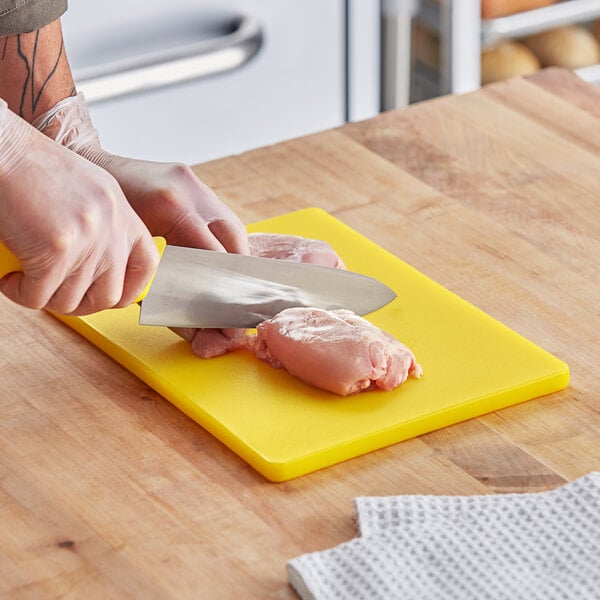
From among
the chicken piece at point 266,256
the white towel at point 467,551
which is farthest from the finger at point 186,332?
the white towel at point 467,551

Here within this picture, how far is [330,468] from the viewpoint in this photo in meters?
1.22

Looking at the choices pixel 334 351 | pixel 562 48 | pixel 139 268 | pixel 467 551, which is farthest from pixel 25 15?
pixel 562 48

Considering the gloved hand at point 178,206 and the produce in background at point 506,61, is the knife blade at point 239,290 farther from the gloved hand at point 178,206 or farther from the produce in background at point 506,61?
the produce in background at point 506,61

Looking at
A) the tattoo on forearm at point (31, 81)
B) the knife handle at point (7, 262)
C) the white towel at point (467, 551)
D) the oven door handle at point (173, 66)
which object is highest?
the tattoo on forearm at point (31, 81)

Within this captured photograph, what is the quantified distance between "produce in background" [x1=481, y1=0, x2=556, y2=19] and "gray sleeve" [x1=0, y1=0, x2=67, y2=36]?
162 centimetres

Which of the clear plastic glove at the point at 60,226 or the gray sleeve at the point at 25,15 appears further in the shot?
the gray sleeve at the point at 25,15

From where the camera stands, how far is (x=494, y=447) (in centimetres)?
124

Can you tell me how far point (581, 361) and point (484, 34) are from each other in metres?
1.80

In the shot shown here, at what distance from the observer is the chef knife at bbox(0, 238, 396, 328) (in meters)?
1.36

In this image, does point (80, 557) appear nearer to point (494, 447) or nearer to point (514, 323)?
point (494, 447)

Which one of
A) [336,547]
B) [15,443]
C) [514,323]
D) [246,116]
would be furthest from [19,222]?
[246,116]

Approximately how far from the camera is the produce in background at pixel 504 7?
2.98m

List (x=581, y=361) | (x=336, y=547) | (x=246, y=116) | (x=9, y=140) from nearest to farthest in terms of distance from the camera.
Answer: (x=336, y=547)
(x=9, y=140)
(x=581, y=361)
(x=246, y=116)

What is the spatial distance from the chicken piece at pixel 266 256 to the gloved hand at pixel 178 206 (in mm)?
63
